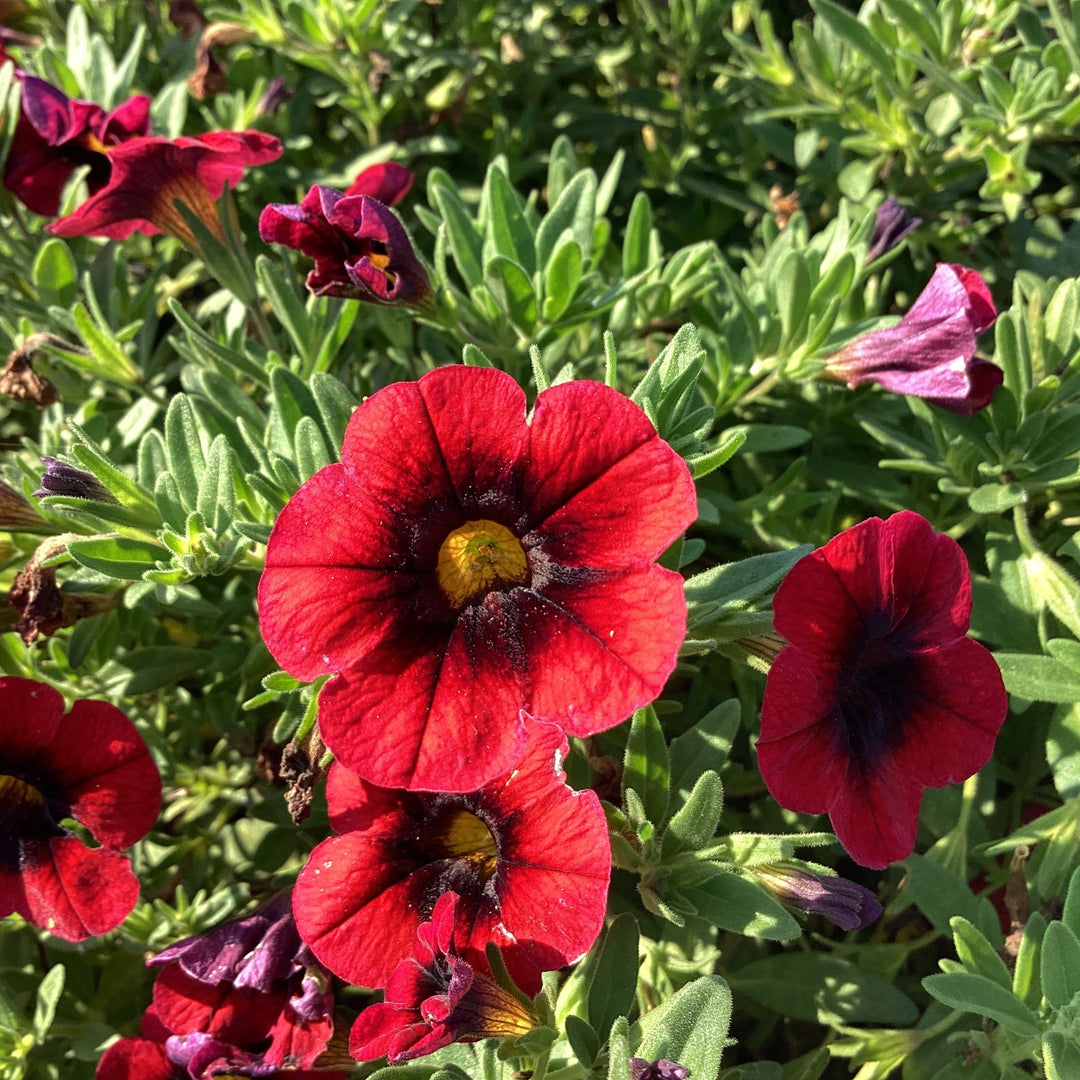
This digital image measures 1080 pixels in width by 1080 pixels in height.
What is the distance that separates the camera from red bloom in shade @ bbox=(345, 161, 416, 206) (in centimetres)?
198

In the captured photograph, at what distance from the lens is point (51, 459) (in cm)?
142

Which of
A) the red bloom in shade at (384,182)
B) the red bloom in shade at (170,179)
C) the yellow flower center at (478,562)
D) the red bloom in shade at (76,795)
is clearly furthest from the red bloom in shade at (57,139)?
the yellow flower center at (478,562)

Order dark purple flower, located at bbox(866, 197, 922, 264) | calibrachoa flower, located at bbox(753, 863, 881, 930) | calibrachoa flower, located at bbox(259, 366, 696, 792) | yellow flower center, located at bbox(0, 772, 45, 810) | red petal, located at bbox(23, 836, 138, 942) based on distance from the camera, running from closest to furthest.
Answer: calibrachoa flower, located at bbox(259, 366, 696, 792) < calibrachoa flower, located at bbox(753, 863, 881, 930) < red petal, located at bbox(23, 836, 138, 942) < yellow flower center, located at bbox(0, 772, 45, 810) < dark purple flower, located at bbox(866, 197, 922, 264)

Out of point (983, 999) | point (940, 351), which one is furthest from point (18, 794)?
point (940, 351)

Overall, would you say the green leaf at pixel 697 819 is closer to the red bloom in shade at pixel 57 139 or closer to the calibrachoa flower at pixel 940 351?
the calibrachoa flower at pixel 940 351

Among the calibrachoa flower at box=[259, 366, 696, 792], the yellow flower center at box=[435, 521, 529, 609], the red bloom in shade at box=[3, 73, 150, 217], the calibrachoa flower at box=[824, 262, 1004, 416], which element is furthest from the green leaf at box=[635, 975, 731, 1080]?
the red bloom in shade at box=[3, 73, 150, 217]

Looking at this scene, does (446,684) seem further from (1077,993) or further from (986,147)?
(986,147)

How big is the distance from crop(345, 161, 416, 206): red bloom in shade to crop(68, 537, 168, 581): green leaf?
0.83m

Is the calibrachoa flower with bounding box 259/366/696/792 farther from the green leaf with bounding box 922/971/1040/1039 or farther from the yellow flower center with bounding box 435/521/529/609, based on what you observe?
the green leaf with bounding box 922/971/1040/1039

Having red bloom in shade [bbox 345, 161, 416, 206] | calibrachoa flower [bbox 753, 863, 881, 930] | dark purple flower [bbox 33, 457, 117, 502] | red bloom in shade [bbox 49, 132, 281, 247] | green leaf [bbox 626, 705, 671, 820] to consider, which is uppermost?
red bloom in shade [bbox 49, 132, 281, 247]

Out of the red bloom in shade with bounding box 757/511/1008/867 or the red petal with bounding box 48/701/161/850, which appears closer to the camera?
the red bloom in shade with bounding box 757/511/1008/867

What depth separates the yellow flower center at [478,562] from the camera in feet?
4.19


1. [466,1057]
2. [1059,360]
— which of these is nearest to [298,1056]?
[466,1057]

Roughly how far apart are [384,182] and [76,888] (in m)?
1.37
